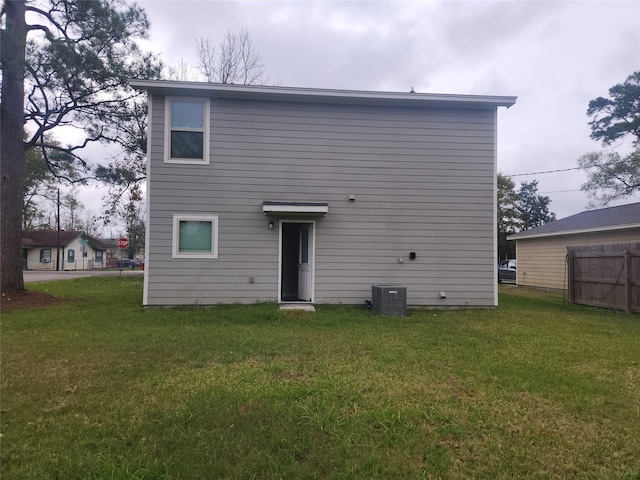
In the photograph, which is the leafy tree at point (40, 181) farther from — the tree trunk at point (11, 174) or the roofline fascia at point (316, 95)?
the roofline fascia at point (316, 95)

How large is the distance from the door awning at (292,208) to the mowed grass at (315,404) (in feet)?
10.1

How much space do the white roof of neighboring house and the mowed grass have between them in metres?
8.78

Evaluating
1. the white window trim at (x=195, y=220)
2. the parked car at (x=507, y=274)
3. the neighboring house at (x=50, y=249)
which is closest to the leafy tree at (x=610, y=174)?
the parked car at (x=507, y=274)

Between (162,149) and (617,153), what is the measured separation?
25.4 meters

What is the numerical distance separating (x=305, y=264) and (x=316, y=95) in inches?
157

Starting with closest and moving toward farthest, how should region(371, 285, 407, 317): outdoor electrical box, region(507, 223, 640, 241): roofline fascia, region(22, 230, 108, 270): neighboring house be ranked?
1. region(371, 285, 407, 317): outdoor electrical box
2. region(507, 223, 640, 241): roofline fascia
3. region(22, 230, 108, 270): neighboring house

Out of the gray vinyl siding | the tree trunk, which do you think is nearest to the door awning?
the gray vinyl siding

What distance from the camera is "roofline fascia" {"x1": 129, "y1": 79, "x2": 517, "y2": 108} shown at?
866 cm

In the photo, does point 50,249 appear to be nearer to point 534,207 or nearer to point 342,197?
point 342,197

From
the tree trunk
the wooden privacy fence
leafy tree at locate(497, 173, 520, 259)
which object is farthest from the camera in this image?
leafy tree at locate(497, 173, 520, 259)

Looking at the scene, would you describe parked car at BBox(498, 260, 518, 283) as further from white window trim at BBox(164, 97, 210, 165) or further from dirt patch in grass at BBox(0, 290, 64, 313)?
dirt patch in grass at BBox(0, 290, 64, 313)

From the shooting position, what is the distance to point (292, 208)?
343 inches

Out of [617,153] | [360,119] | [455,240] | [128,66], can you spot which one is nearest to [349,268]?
[455,240]

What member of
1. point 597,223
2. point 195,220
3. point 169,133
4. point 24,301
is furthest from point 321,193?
point 597,223
